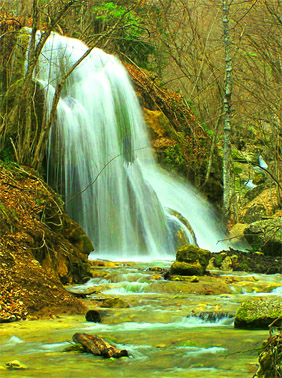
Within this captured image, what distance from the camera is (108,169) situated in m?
12.4

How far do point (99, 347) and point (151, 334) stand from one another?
89 cm

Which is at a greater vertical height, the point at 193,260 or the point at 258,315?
the point at 193,260

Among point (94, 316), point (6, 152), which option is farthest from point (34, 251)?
point (6, 152)

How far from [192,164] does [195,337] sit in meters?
13.2

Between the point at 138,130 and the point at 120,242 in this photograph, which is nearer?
the point at 120,242

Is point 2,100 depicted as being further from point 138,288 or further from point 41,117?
point 138,288

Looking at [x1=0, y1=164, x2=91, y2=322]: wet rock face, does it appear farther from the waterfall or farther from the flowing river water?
the waterfall

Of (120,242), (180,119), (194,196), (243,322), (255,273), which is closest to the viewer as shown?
(243,322)

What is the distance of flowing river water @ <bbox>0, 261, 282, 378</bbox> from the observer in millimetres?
3354

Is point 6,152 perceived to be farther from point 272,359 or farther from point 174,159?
point 174,159

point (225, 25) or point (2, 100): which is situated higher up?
point (225, 25)

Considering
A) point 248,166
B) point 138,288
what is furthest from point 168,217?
point 248,166

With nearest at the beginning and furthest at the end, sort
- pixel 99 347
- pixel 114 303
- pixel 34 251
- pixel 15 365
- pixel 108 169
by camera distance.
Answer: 1. pixel 15 365
2. pixel 99 347
3. pixel 114 303
4. pixel 34 251
5. pixel 108 169

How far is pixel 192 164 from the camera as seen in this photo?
17.3 m
